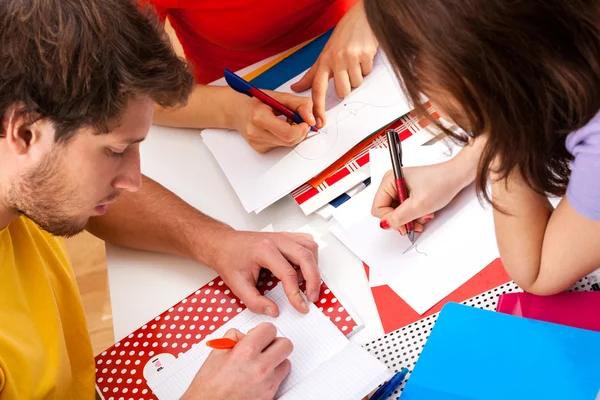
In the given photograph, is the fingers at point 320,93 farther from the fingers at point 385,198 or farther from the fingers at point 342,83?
the fingers at point 385,198

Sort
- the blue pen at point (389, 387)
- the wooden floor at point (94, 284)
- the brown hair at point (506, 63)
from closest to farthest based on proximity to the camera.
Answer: the brown hair at point (506, 63) < the blue pen at point (389, 387) < the wooden floor at point (94, 284)

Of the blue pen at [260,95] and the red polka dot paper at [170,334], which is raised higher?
the blue pen at [260,95]

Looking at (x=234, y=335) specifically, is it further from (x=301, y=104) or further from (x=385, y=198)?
(x=301, y=104)

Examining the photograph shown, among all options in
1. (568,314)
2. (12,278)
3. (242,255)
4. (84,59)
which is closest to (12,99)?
(84,59)

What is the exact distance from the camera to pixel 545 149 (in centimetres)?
76

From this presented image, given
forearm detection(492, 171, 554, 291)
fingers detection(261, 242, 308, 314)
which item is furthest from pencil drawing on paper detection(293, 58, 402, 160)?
forearm detection(492, 171, 554, 291)

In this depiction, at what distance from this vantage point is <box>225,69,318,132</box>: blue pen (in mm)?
1182

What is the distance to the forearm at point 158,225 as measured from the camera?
1.10 meters

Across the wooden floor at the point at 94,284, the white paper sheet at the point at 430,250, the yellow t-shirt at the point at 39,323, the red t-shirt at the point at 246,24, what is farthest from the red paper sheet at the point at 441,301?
the wooden floor at the point at 94,284

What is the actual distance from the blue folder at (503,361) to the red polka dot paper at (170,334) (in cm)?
16

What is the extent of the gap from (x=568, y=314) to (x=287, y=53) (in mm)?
772

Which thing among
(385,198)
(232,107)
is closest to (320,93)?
(232,107)

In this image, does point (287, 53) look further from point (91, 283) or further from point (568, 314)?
point (91, 283)

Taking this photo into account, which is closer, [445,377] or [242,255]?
[445,377]
